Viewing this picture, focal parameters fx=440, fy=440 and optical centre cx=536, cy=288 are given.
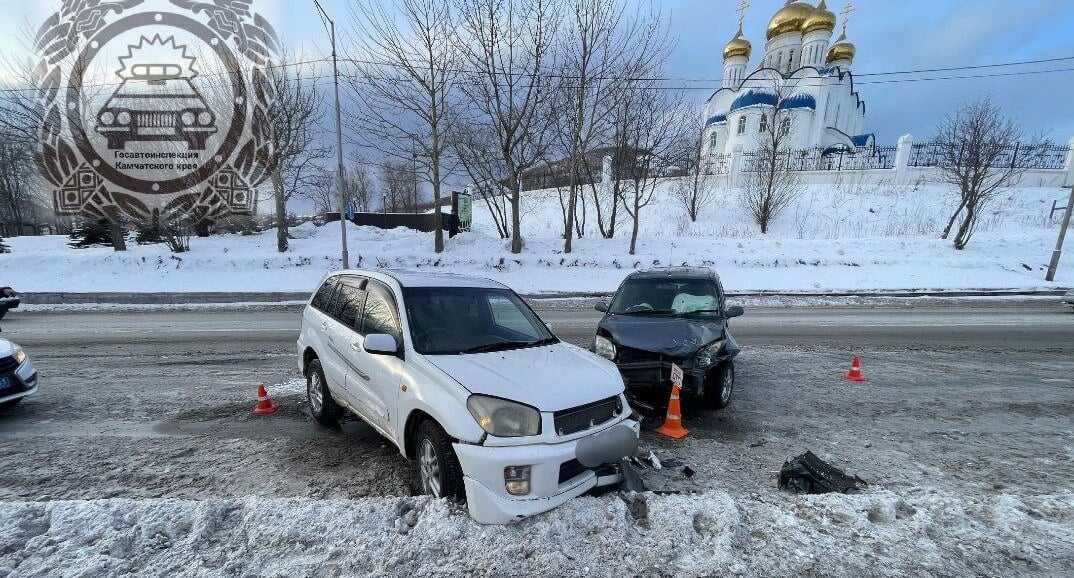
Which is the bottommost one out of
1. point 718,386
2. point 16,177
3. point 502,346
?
point 718,386

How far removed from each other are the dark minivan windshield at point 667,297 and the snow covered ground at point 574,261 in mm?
10582

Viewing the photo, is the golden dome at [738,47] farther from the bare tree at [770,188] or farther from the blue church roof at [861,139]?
the bare tree at [770,188]

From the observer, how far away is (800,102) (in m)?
47.5

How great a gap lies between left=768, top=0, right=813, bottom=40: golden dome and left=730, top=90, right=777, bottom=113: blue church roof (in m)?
11.8

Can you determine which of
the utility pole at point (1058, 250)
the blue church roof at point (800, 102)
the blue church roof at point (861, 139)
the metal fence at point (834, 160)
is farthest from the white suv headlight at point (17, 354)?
the blue church roof at point (861, 139)

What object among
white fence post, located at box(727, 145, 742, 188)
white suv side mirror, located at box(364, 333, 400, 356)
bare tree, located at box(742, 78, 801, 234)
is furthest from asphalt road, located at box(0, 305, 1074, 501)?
white fence post, located at box(727, 145, 742, 188)

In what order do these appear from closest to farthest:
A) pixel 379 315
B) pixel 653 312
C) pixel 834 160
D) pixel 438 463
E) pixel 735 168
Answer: pixel 438 463 → pixel 379 315 → pixel 653 312 → pixel 735 168 → pixel 834 160

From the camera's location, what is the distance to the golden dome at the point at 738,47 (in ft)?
171

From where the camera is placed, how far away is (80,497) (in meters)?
3.42

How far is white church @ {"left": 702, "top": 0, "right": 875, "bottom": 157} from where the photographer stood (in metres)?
46.0

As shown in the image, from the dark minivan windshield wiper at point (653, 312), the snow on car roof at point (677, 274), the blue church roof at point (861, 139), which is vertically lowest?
the dark minivan windshield wiper at point (653, 312)

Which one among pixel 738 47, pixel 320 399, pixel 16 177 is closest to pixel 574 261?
pixel 320 399

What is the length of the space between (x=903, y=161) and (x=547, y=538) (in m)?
46.5

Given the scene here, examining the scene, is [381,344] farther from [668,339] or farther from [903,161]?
[903,161]
